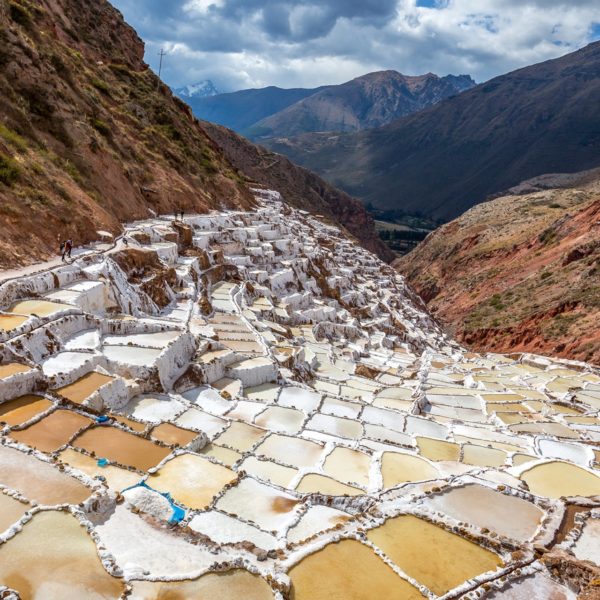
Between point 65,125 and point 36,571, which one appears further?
point 65,125

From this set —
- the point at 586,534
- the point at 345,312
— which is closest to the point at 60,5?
the point at 345,312

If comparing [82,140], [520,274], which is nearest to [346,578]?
[82,140]

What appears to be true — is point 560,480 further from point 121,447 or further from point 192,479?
point 121,447

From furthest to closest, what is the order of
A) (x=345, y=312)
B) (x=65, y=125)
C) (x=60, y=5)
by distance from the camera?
(x=60, y=5), (x=345, y=312), (x=65, y=125)

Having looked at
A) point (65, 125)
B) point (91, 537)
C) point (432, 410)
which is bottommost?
point (432, 410)

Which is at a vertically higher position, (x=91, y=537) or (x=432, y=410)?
(x=91, y=537)

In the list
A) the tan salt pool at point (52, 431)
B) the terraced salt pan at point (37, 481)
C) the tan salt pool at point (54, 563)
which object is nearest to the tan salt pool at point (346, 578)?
the tan salt pool at point (54, 563)

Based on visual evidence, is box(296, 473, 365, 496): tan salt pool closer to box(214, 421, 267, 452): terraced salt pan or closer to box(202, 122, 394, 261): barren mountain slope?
box(214, 421, 267, 452): terraced salt pan

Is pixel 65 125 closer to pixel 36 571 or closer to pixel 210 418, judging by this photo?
pixel 210 418
